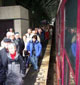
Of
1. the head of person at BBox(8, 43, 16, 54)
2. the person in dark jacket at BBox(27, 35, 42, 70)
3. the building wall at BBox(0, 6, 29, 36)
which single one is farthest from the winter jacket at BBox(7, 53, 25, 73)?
the building wall at BBox(0, 6, 29, 36)

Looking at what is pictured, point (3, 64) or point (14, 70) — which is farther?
point (14, 70)

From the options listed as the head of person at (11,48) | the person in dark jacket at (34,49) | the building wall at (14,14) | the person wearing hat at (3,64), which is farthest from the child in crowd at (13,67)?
the building wall at (14,14)

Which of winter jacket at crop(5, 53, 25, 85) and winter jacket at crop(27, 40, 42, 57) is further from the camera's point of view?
winter jacket at crop(27, 40, 42, 57)

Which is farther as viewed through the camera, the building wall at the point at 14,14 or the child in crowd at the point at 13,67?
the building wall at the point at 14,14

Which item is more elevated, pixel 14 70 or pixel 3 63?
pixel 3 63

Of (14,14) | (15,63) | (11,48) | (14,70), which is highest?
(14,14)

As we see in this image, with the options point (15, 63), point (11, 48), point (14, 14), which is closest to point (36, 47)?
point (15, 63)

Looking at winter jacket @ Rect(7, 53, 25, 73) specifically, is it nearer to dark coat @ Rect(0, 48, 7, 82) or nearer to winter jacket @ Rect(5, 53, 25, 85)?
winter jacket @ Rect(5, 53, 25, 85)

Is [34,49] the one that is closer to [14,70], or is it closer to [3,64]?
[14,70]

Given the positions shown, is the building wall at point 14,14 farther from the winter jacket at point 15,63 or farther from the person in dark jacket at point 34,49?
the winter jacket at point 15,63

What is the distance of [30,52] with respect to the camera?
5.76 meters

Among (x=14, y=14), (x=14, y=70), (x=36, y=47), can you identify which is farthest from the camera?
(x=14, y=14)

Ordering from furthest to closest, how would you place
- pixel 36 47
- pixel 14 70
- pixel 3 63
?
pixel 36 47
pixel 14 70
pixel 3 63

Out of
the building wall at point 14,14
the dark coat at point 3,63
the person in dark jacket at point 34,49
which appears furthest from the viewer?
the building wall at point 14,14
